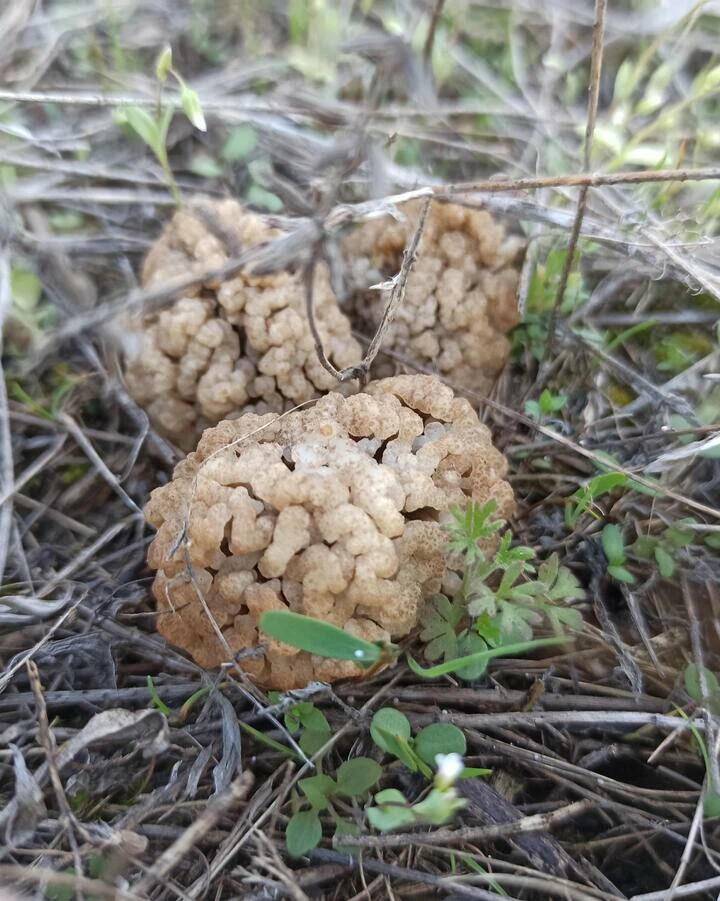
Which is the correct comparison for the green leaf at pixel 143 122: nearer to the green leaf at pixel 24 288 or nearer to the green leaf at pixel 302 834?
the green leaf at pixel 24 288

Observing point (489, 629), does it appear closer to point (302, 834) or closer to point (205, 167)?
point (302, 834)

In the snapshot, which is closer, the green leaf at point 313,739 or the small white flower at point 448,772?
the small white flower at point 448,772

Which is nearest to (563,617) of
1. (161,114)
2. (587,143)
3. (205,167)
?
(587,143)

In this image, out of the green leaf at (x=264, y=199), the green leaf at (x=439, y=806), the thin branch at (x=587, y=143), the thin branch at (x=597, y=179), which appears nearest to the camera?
the green leaf at (x=439, y=806)

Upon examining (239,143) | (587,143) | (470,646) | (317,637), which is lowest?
(470,646)

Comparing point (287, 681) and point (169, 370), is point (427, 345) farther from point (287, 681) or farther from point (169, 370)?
point (287, 681)

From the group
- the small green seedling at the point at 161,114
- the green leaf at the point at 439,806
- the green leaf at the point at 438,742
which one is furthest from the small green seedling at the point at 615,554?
the small green seedling at the point at 161,114
